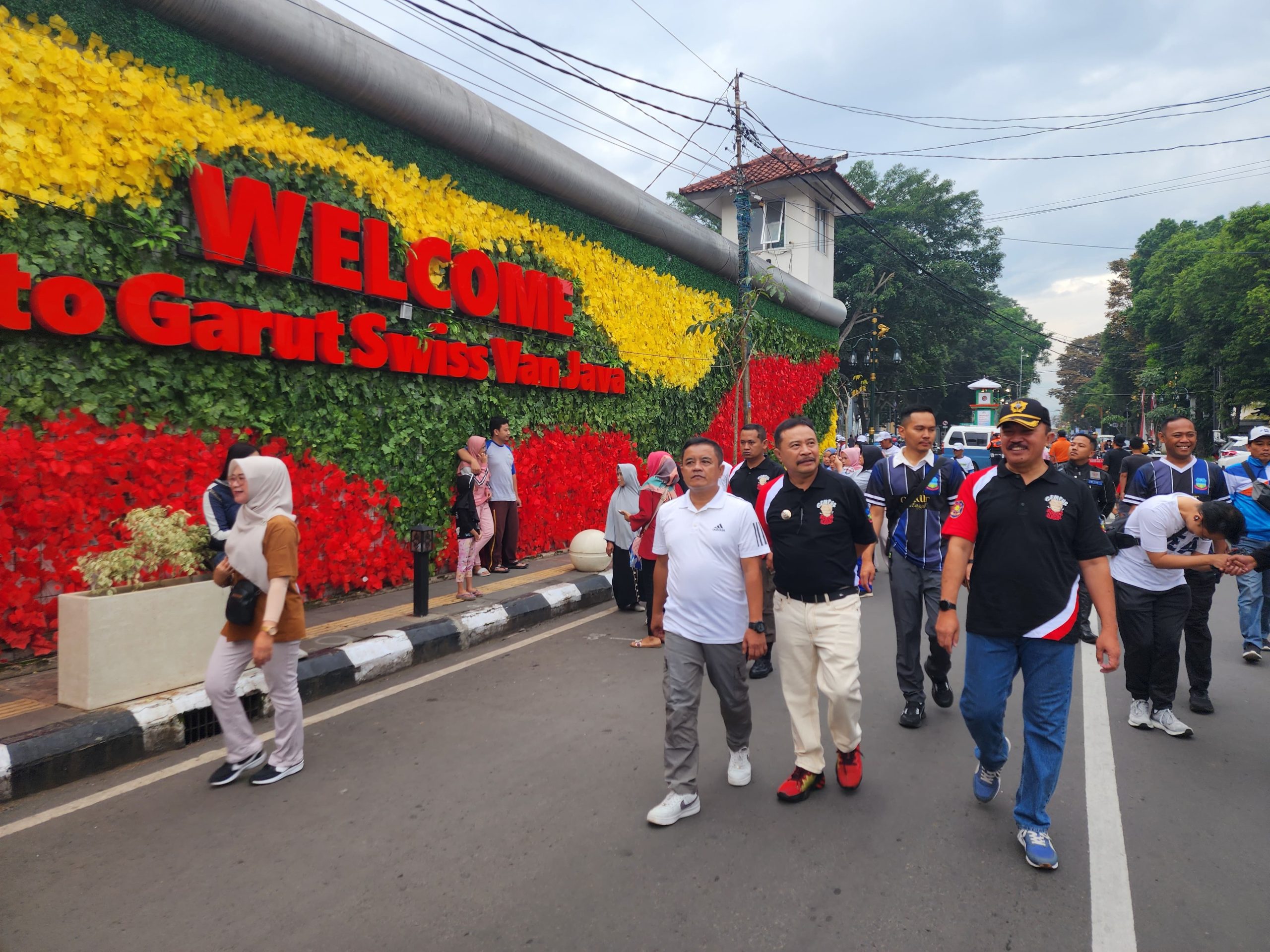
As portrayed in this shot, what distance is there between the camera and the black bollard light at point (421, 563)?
6914 millimetres

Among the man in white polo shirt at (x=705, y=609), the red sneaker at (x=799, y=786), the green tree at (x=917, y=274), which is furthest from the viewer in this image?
the green tree at (x=917, y=274)

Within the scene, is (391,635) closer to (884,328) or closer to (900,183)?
(884,328)

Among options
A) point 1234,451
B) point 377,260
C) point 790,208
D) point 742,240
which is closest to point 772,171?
point 790,208

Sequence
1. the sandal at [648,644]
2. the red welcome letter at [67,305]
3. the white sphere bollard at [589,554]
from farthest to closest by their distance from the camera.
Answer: the white sphere bollard at [589,554]
the sandal at [648,644]
the red welcome letter at [67,305]

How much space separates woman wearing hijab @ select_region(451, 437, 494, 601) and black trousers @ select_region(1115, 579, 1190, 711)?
547 centimetres

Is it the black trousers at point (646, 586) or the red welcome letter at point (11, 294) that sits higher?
the red welcome letter at point (11, 294)

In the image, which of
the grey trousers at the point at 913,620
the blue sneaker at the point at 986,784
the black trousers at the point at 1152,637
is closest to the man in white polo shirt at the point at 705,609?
the blue sneaker at the point at 986,784

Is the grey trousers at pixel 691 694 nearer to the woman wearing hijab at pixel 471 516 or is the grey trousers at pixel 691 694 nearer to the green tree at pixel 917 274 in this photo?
the woman wearing hijab at pixel 471 516

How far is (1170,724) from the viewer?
4.59 meters

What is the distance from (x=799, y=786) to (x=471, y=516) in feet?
17.6

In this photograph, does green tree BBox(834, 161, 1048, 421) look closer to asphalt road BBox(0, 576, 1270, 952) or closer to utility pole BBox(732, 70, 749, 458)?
utility pole BBox(732, 70, 749, 458)

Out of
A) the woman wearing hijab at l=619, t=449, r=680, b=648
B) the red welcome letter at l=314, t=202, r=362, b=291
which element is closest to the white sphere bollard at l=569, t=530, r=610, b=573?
the woman wearing hijab at l=619, t=449, r=680, b=648

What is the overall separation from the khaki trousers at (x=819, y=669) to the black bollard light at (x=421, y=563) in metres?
3.97

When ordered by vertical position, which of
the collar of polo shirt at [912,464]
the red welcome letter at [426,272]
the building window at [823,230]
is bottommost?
the collar of polo shirt at [912,464]
